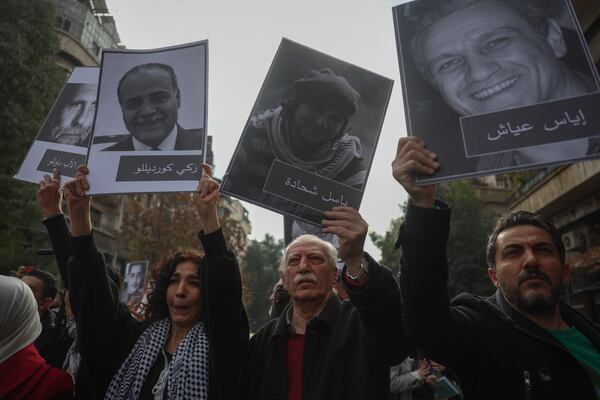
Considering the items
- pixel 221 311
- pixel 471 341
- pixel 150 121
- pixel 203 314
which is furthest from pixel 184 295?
pixel 471 341

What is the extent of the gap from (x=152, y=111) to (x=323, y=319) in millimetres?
1622

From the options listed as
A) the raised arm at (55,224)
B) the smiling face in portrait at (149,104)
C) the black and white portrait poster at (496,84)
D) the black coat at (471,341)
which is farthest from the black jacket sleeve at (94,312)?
the black and white portrait poster at (496,84)

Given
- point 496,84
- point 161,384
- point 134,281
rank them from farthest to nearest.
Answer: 1. point 134,281
2. point 161,384
3. point 496,84

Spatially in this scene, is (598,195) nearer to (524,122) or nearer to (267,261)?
(524,122)

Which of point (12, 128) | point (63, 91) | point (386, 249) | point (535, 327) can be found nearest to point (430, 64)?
point (535, 327)

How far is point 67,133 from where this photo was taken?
3.10 meters

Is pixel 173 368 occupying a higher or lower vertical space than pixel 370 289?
lower

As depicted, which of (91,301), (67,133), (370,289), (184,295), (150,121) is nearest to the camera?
(370,289)

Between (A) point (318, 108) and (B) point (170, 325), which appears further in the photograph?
(B) point (170, 325)

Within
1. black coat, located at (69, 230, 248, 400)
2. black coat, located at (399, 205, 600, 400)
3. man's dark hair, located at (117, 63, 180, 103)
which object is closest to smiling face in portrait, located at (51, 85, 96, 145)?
man's dark hair, located at (117, 63, 180, 103)

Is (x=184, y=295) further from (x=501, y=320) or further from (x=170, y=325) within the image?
(x=501, y=320)

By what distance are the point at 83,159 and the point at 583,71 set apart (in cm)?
285

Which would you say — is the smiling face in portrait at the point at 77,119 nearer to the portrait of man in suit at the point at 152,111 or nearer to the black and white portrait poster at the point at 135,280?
the portrait of man in suit at the point at 152,111

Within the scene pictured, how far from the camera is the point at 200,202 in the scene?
2.29m
